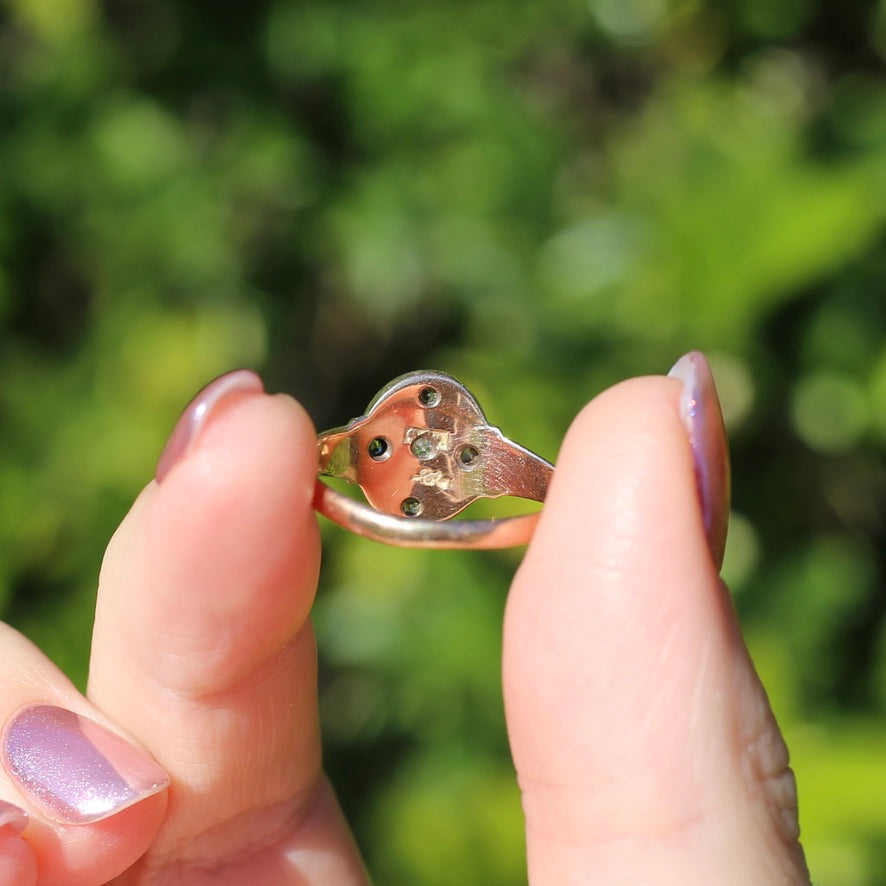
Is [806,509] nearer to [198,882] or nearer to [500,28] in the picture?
[500,28]

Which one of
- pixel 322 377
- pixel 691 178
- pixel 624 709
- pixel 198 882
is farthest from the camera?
pixel 322 377

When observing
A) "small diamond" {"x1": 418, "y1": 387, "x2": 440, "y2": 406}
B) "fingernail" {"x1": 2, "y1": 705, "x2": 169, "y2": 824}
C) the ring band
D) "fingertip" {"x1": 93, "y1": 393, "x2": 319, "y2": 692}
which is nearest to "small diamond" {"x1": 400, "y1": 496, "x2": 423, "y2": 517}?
the ring band

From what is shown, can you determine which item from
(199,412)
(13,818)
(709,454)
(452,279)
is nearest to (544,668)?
(709,454)

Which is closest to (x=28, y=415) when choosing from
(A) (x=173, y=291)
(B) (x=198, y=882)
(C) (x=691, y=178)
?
(A) (x=173, y=291)

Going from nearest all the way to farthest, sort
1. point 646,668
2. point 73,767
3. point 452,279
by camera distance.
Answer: point 646,668, point 73,767, point 452,279

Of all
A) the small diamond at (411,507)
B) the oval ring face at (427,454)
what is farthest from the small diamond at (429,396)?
the small diamond at (411,507)

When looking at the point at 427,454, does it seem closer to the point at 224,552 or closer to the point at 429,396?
the point at 429,396
